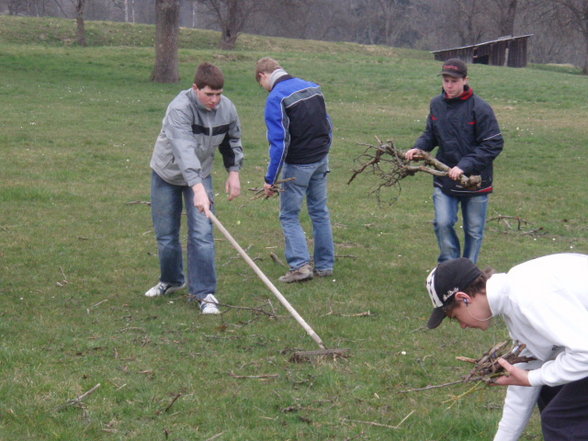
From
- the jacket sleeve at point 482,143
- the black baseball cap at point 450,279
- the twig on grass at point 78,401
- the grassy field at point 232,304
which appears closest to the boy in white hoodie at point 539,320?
the black baseball cap at point 450,279

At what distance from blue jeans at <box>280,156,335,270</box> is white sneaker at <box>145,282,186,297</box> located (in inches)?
45.5

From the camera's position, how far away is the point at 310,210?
7.91 m

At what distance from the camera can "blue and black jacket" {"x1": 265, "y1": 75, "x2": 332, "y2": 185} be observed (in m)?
7.31

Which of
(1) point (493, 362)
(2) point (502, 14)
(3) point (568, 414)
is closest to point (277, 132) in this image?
(1) point (493, 362)

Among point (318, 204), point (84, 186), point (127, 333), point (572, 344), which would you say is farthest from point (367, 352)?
point (84, 186)

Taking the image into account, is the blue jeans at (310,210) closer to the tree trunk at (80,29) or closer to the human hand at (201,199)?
the human hand at (201,199)

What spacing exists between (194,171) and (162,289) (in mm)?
1349

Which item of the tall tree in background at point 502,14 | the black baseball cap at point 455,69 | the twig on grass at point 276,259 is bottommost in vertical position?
the twig on grass at point 276,259

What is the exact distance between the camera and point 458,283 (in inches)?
133

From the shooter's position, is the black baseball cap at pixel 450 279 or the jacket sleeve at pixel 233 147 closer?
the black baseball cap at pixel 450 279

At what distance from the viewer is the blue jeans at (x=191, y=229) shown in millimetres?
6730

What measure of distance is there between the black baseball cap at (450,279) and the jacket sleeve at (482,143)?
3478 mm

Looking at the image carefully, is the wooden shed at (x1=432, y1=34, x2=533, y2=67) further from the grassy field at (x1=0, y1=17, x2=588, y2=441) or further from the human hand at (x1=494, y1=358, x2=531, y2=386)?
the human hand at (x1=494, y1=358, x2=531, y2=386)

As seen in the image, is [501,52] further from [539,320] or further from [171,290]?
[539,320]
